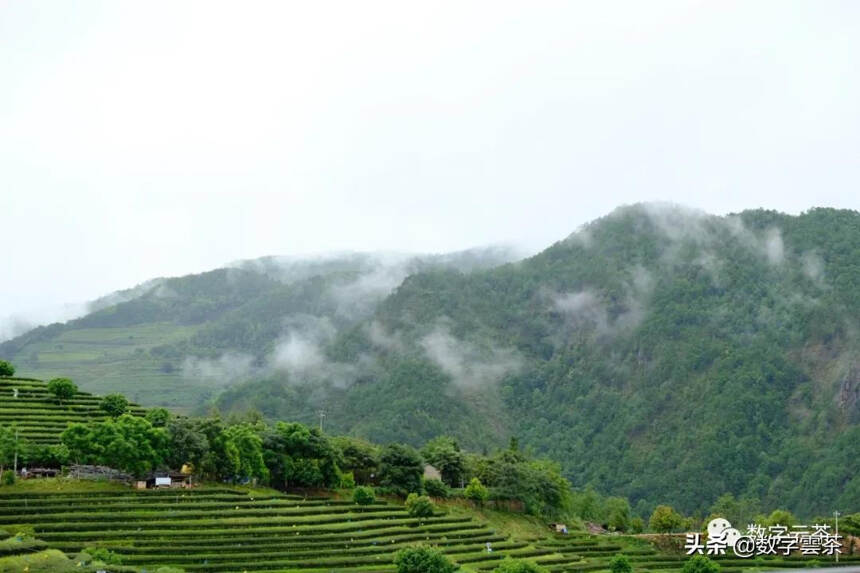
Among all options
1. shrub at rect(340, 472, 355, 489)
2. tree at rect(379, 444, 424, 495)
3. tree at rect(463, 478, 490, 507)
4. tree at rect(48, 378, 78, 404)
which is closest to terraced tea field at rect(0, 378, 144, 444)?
tree at rect(48, 378, 78, 404)

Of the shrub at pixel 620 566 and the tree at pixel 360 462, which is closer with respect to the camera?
the shrub at pixel 620 566

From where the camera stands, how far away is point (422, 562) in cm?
5828

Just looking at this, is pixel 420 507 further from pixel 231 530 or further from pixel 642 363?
pixel 642 363

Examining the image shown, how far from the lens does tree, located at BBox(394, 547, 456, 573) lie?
5809 cm

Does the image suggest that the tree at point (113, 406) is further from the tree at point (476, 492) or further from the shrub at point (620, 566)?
the shrub at point (620, 566)

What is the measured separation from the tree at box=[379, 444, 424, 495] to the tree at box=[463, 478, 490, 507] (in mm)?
6210

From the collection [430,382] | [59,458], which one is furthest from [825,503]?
[59,458]

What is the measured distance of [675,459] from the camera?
132875mm

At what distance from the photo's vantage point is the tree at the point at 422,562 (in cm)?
5809

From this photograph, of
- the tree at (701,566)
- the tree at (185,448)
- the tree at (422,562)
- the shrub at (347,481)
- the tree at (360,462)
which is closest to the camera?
the tree at (422,562)

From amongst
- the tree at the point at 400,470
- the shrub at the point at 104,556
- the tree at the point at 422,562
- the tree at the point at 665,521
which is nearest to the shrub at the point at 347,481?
the tree at the point at 400,470

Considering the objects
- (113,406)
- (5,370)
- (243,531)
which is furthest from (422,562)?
(5,370)

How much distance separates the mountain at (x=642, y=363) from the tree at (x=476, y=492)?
4470 cm

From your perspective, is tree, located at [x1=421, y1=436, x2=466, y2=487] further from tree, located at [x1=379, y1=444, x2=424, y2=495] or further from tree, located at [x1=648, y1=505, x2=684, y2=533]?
tree, located at [x1=648, y1=505, x2=684, y2=533]
